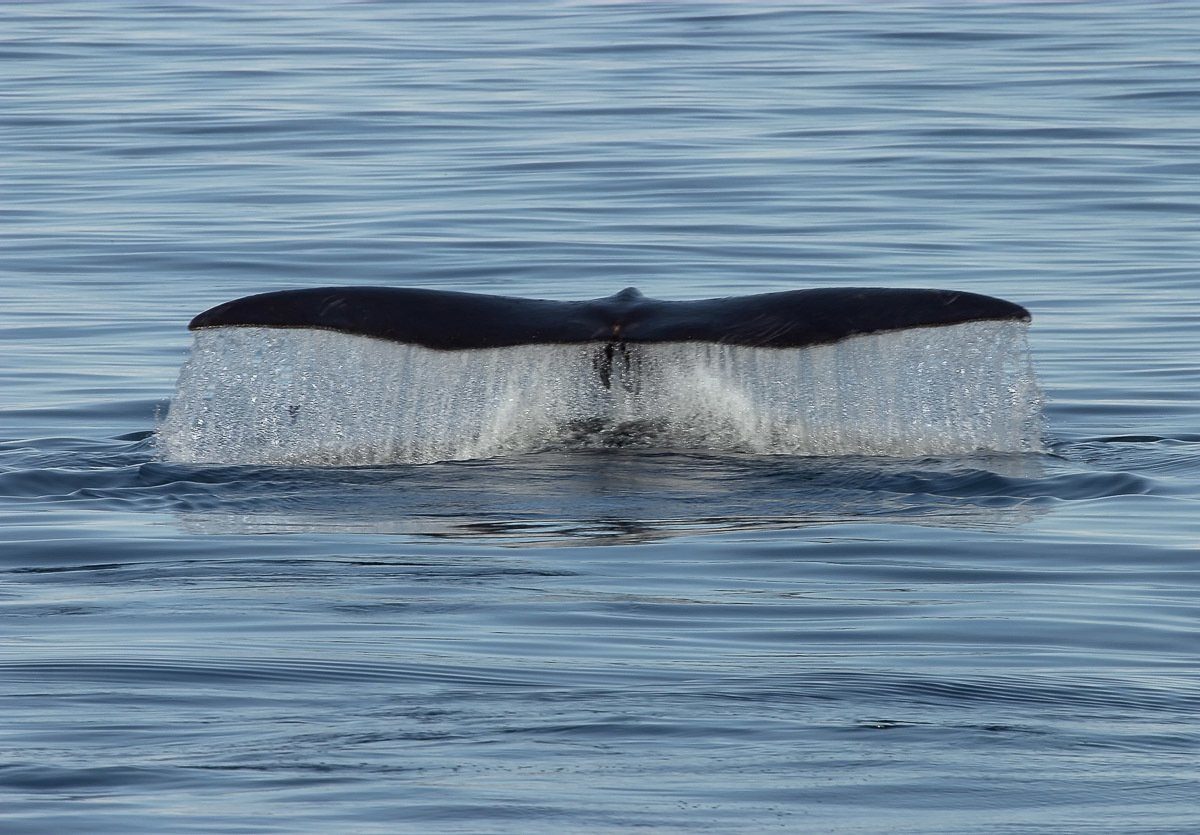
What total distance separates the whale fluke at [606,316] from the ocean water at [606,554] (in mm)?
294

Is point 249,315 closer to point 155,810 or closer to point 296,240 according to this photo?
point 155,810

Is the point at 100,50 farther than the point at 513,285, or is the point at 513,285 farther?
the point at 100,50

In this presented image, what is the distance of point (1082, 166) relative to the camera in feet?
68.2

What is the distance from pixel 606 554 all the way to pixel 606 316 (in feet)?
4.58

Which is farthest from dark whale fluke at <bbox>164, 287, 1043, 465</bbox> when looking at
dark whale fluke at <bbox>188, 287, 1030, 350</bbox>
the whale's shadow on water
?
the whale's shadow on water

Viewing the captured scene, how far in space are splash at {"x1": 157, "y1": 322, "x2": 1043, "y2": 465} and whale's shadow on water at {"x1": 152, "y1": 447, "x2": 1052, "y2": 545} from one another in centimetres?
12

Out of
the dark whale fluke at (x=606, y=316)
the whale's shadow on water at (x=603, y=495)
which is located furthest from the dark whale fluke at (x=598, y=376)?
the whale's shadow on water at (x=603, y=495)

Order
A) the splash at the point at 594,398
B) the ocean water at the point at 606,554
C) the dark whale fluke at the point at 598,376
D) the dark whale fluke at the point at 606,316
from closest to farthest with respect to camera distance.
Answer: the ocean water at the point at 606,554, the dark whale fluke at the point at 606,316, the dark whale fluke at the point at 598,376, the splash at the point at 594,398

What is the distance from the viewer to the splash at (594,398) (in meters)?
8.75

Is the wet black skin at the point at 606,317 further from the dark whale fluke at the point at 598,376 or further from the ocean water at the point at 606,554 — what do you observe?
the ocean water at the point at 606,554

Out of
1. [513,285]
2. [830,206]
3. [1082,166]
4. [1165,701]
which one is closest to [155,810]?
[1165,701]

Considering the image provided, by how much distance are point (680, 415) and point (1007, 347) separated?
151 centimetres

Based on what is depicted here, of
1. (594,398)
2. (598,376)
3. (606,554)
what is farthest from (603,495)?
(606,554)

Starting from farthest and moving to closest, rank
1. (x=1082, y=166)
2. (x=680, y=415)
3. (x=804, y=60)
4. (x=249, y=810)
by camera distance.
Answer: (x=804, y=60) < (x=1082, y=166) < (x=680, y=415) < (x=249, y=810)
